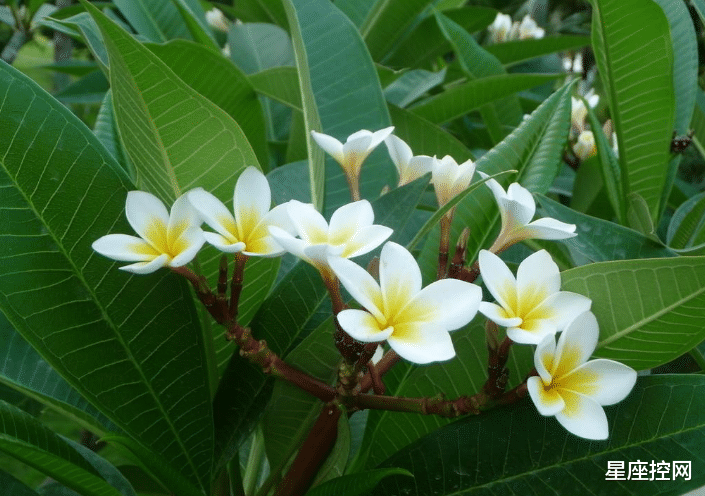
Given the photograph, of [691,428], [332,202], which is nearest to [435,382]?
[691,428]

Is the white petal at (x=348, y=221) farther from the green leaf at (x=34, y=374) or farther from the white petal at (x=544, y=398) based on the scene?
the green leaf at (x=34, y=374)

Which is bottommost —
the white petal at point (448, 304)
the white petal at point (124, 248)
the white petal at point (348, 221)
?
the white petal at point (448, 304)

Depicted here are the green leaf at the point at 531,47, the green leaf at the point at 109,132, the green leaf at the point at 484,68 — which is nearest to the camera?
the green leaf at the point at 109,132

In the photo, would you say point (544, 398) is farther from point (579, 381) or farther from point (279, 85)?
point (279, 85)

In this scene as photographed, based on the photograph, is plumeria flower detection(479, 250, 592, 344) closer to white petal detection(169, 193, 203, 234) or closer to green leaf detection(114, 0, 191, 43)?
white petal detection(169, 193, 203, 234)

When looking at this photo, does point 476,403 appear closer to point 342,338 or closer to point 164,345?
point 342,338

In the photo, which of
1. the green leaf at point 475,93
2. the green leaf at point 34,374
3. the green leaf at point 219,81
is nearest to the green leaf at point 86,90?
the green leaf at point 219,81
